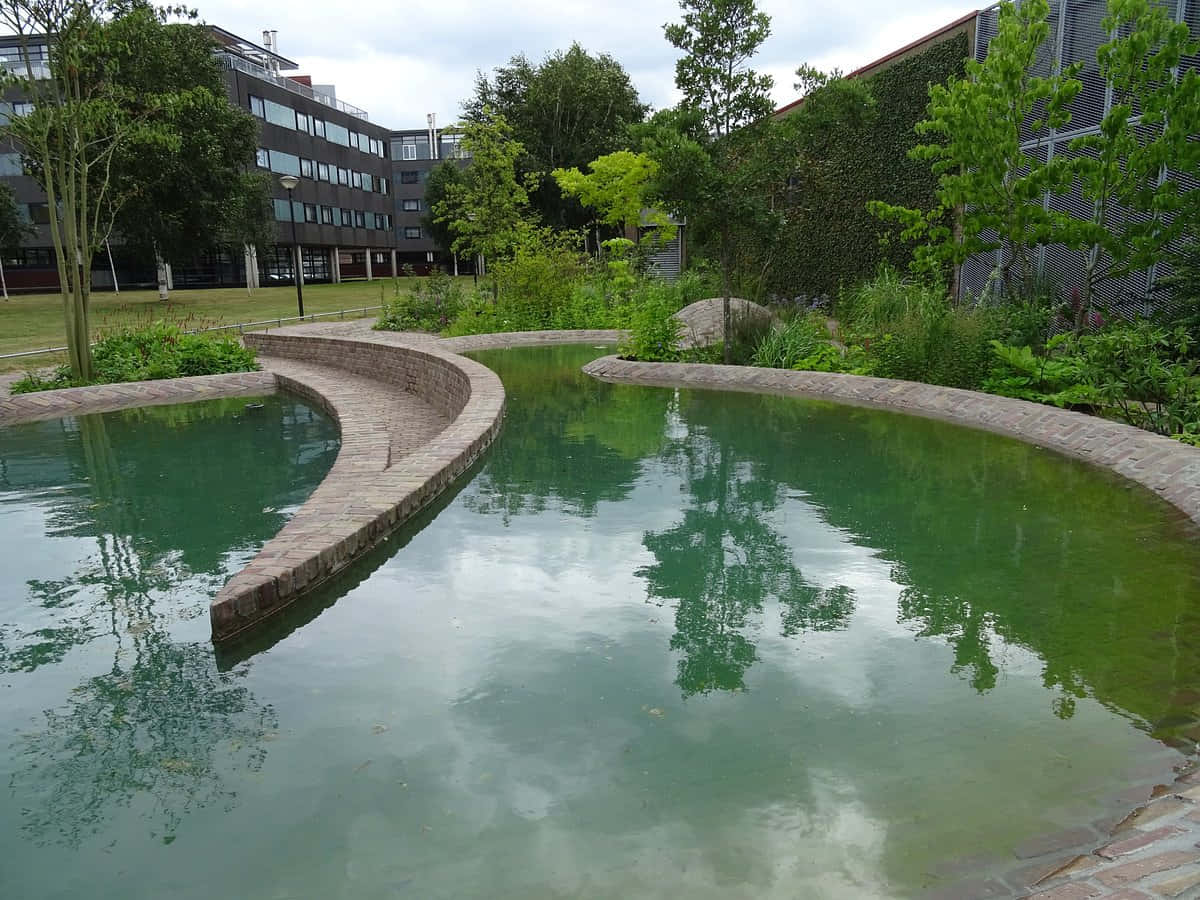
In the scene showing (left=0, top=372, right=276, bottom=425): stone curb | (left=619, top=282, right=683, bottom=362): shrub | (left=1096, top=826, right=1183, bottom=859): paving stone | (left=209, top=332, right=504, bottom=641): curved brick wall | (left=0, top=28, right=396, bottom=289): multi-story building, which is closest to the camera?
(left=1096, top=826, right=1183, bottom=859): paving stone

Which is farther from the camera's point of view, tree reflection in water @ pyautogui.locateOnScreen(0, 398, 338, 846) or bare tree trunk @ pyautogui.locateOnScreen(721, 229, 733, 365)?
bare tree trunk @ pyautogui.locateOnScreen(721, 229, 733, 365)

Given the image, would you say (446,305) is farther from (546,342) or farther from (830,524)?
(830,524)

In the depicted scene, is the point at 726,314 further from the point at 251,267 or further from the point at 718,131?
the point at 251,267

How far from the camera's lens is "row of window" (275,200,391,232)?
167ft

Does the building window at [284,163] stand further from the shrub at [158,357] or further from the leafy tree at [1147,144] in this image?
the leafy tree at [1147,144]

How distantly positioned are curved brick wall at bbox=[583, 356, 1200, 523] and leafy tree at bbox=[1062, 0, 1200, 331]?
2.73 meters

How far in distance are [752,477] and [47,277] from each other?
5343cm

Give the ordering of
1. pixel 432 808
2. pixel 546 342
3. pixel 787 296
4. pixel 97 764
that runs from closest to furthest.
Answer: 1. pixel 432 808
2. pixel 97 764
3. pixel 546 342
4. pixel 787 296

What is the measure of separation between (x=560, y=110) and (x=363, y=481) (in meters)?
31.6

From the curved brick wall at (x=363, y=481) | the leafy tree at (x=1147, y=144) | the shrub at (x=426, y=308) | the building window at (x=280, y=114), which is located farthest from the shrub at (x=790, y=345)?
the building window at (x=280, y=114)

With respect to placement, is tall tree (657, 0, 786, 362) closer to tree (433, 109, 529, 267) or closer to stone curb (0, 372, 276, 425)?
stone curb (0, 372, 276, 425)

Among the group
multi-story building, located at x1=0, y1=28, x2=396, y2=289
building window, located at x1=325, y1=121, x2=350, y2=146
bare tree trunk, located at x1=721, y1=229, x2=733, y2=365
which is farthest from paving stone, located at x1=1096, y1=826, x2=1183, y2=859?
building window, located at x1=325, y1=121, x2=350, y2=146

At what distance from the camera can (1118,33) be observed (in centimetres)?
1201

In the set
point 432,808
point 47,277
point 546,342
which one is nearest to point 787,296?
point 546,342
